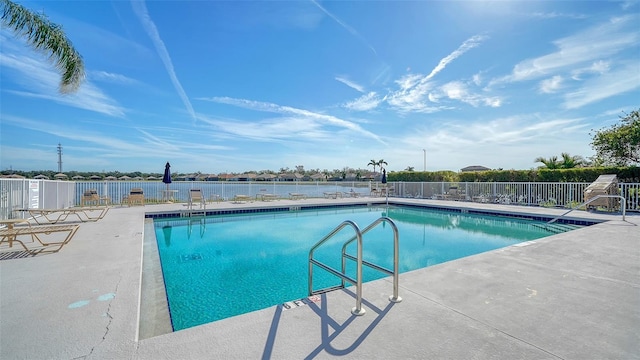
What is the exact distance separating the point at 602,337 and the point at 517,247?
124 inches

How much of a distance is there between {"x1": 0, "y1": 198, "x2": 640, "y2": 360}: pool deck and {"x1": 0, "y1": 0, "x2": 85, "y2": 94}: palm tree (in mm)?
6797

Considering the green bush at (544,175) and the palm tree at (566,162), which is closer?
the green bush at (544,175)

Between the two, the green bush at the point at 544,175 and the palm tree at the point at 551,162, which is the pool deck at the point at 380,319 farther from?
the palm tree at the point at 551,162

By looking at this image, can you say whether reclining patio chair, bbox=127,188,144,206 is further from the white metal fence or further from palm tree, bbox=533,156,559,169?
palm tree, bbox=533,156,559,169

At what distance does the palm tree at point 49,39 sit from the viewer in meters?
6.91

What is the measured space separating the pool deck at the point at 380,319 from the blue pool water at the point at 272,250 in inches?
37.9

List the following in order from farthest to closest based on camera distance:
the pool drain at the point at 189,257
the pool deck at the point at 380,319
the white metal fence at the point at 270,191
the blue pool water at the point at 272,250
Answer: the white metal fence at the point at 270,191
the pool drain at the point at 189,257
the blue pool water at the point at 272,250
the pool deck at the point at 380,319

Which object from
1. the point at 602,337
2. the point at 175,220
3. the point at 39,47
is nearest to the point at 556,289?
the point at 602,337

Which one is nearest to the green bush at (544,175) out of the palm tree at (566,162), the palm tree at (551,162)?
the palm tree at (551,162)

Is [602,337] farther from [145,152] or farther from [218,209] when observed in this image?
[145,152]

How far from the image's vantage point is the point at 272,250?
631cm

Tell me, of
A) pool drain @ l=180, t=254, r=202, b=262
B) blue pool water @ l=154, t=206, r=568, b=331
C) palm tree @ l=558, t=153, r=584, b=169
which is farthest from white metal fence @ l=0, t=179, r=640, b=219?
pool drain @ l=180, t=254, r=202, b=262

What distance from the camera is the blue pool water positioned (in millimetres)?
3852

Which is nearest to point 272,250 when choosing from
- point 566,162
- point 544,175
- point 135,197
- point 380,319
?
point 380,319
